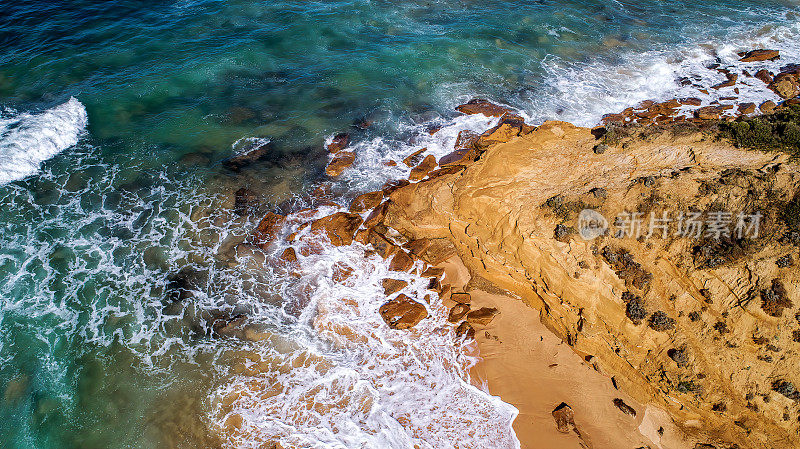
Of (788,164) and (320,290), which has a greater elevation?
(788,164)

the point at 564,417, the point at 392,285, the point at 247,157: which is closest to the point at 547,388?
the point at 564,417

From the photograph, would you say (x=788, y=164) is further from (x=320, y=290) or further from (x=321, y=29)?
(x=321, y=29)

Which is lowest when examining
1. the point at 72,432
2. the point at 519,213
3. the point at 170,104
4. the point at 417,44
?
the point at 72,432

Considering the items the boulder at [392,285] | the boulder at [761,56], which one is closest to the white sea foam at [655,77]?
the boulder at [761,56]

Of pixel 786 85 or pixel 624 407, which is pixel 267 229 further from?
pixel 786 85

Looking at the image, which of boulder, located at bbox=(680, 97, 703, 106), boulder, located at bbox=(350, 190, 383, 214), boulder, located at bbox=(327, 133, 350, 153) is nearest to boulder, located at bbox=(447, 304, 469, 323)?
boulder, located at bbox=(350, 190, 383, 214)

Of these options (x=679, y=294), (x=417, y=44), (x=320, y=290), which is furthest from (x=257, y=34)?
(x=679, y=294)
